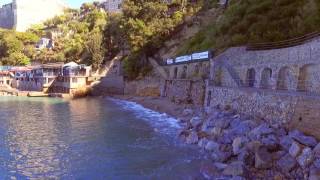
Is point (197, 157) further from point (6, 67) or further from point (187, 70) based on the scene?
point (6, 67)

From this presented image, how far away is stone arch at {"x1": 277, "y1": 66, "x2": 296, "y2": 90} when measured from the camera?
2742cm

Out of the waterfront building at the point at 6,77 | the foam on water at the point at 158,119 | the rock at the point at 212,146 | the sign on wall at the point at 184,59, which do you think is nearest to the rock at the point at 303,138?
the rock at the point at 212,146

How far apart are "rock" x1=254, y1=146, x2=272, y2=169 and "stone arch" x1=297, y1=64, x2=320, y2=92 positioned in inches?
306

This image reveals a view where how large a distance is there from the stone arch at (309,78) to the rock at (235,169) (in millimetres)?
8885

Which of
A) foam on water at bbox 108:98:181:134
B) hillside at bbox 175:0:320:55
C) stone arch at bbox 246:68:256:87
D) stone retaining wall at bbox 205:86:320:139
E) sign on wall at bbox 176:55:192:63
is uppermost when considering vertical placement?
hillside at bbox 175:0:320:55

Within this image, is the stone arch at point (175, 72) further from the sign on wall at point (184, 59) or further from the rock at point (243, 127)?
the rock at point (243, 127)

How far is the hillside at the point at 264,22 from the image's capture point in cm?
3472

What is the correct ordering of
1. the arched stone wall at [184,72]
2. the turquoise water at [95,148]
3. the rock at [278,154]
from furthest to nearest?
1. the arched stone wall at [184,72]
2. the turquoise water at [95,148]
3. the rock at [278,154]

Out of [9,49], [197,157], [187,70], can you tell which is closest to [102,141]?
[197,157]

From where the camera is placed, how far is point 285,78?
28.3 m

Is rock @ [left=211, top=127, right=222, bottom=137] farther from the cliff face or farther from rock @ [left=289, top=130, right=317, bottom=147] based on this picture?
the cliff face

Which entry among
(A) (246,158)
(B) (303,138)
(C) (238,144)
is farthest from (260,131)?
(B) (303,138)

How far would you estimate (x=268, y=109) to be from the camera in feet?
80.4

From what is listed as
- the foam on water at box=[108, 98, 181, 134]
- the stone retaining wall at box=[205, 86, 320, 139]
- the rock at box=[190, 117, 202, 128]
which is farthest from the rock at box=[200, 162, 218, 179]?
the foam on water at box=[108, 98, 181, 134]
